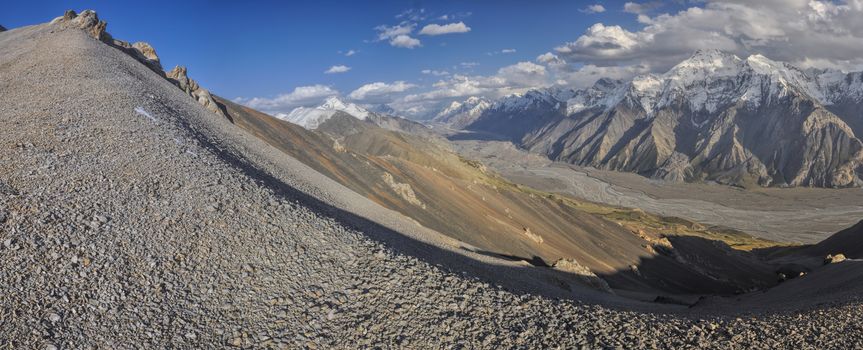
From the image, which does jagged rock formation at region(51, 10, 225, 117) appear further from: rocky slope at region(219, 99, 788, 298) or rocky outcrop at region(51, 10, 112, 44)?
rocky slope at region(219, 99, 788, 298)

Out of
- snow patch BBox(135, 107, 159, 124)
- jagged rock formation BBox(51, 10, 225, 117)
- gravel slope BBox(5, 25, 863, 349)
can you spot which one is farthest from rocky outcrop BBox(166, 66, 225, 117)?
gravel slope BBox(5, 25, 863, 349)

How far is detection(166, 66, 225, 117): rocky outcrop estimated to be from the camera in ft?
196

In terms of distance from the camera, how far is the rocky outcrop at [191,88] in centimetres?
5984

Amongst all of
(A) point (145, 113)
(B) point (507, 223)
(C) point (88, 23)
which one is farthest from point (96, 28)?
(B) point (507, 223)

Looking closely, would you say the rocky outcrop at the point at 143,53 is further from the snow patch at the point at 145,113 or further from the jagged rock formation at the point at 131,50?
the snow patch at the point at 145,113

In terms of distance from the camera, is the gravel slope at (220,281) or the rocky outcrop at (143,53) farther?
the rocky outcrop at (143,53)

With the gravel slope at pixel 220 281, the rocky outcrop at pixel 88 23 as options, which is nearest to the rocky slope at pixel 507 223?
the rocky outcrop at pixel 88 23

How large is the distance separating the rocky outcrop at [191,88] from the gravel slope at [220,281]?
33.6 metres

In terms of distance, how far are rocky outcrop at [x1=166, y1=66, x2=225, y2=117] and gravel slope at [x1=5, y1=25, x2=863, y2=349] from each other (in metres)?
33.6

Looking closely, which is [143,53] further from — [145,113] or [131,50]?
[145,113]

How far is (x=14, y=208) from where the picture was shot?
1752cm

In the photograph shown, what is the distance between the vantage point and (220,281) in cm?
1692

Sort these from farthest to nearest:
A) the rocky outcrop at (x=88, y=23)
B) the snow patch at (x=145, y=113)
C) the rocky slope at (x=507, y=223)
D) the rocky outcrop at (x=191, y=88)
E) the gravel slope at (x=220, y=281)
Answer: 1. the rocky outcrop at (x=191, y=88)
2. the rocky outcrop at (x=88, y=23)
3. the rocky slope at (x=507, y=223)
4. the snow patch at (x=145, y=113)
5. the gravel slope at (x=220, y=281)

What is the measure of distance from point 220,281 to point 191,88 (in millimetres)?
53460
